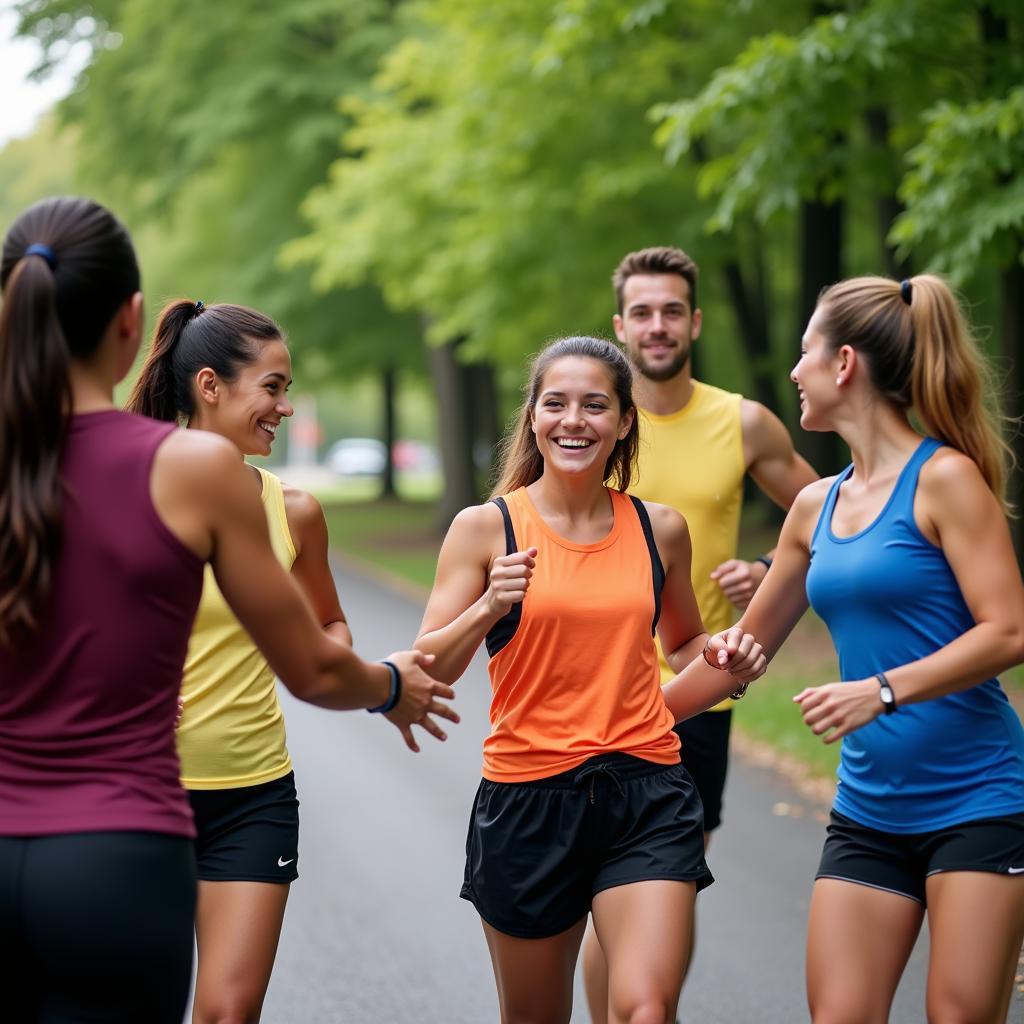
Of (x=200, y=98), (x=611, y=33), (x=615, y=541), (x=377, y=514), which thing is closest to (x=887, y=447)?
(x=615, y=541)

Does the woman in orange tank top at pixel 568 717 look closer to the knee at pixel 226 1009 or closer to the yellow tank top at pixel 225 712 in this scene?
the yellow tank top at pixel 225 712

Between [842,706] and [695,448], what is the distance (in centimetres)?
210

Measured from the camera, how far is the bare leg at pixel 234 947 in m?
4.03

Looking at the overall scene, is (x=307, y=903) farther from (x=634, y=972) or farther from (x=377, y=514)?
(x=377, y=514)

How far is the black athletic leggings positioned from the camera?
2.64 meters

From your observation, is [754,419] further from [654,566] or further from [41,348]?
[41,348]

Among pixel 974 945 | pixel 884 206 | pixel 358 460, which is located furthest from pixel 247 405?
pixel 358 460

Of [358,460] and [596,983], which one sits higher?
[358,460]

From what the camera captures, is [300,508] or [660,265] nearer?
[300,508]

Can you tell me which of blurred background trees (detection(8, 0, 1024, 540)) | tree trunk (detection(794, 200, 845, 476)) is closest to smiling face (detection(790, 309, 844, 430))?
blurred background trees (detection(8, 0, 1024, 540))

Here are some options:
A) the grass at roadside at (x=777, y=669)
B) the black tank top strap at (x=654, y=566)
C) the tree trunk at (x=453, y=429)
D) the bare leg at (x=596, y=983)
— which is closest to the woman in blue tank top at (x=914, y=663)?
the black tank top strap at (x=654, y=566)

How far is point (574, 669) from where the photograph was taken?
418cm

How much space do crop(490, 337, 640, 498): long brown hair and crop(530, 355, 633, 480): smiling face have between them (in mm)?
42

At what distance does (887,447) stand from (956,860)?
100 cm
